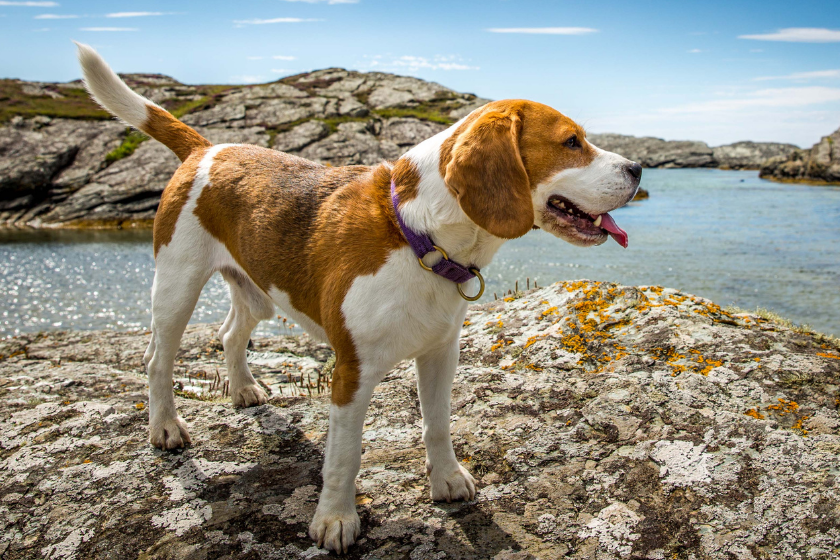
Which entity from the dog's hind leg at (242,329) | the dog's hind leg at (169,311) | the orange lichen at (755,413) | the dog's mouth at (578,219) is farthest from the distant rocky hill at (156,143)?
the orange lichen at (755,413)

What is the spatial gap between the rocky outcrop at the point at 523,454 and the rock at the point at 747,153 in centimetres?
9496

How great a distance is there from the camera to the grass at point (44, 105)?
39500 millimetres

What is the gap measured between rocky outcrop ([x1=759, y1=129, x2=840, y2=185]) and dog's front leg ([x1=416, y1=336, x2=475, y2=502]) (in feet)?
185

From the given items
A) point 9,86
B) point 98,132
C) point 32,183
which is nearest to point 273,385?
point 32,183

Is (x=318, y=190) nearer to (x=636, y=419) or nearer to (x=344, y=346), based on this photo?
(x=344, y=346)

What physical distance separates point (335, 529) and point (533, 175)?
1992mm

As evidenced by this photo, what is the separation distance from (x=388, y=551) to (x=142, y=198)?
31.8 metres

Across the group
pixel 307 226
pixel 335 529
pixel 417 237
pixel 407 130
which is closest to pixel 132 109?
pixel 307 226

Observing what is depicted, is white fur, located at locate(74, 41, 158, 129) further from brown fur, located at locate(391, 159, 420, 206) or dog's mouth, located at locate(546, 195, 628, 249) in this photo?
dog's mouth, located at locate(546, 195, 628, 249)

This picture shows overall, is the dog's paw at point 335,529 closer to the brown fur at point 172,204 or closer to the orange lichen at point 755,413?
the brown fur at point 172,204

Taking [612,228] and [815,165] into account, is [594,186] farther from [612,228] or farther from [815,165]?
[815,165]

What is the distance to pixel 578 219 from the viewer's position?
2.87m

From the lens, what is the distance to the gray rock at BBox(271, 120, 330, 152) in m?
36.2

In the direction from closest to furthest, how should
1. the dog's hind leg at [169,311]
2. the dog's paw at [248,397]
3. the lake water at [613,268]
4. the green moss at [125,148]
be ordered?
the dog's hind leg at [169,311], the dog's paw at [248,397], the lake water at [613,268], the green moss at [125,148]
